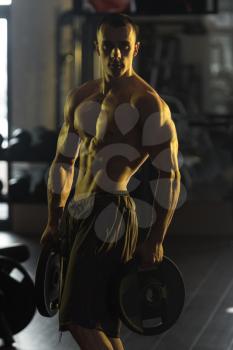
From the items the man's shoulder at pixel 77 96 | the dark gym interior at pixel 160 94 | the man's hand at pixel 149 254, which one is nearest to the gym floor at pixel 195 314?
the dark gym interior at pixel 160 94

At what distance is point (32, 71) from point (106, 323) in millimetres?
5693

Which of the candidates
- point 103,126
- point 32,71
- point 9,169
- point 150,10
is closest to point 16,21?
point 32,71

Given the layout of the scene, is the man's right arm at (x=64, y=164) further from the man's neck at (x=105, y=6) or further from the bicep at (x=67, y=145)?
the man's neck at (x=105, y=6)

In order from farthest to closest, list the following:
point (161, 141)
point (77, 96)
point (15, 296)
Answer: point (15, 296)
point (77, 96)
point (161, 141)

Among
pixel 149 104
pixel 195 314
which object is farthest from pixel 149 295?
pixel 195 314

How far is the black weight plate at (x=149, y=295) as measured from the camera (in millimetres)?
2508

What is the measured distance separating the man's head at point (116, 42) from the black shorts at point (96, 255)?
14.8 inches

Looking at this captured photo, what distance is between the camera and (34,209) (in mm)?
8031

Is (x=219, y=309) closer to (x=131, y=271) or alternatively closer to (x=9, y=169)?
(x=131, y=271)

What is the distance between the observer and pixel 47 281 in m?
2.68

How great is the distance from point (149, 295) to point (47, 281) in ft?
1.11

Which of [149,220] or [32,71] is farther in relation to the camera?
[32,71]

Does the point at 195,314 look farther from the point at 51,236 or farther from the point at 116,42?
the point at 116,42

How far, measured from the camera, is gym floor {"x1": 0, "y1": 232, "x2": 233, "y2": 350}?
14.7 feet
